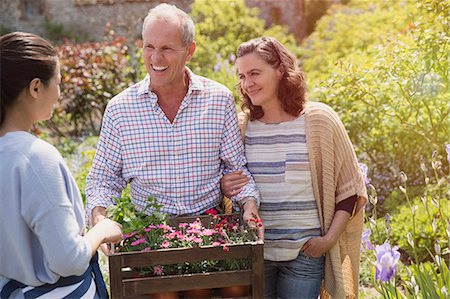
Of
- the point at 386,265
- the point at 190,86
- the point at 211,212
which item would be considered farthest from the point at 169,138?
the point at 386,265

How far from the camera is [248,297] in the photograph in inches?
97.1

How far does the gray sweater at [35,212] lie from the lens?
192 centimetres

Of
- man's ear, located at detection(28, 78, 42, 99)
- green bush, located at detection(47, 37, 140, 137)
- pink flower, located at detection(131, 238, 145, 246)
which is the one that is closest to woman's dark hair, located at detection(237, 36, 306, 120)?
pink flower, located at detection(131, 238, 145, 246)

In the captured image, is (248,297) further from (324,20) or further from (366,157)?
(324,20)

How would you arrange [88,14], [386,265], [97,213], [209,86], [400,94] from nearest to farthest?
[386,265]
[97,213]
[209,86]
[400,94]
[88,14]

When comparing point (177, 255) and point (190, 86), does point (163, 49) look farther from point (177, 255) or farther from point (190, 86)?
point (177, 255)

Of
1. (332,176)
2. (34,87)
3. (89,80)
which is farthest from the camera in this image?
(89,80)

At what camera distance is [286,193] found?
2863mm

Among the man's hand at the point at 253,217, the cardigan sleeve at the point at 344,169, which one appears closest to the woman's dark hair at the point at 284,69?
the cardigan sleeve at the point at 344,169

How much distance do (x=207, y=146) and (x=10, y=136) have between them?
107 centimetres

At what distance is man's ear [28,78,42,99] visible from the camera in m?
2.02

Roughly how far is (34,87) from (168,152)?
3.11 feet

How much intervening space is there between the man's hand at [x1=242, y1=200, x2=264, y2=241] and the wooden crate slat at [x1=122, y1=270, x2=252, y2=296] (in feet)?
0.61

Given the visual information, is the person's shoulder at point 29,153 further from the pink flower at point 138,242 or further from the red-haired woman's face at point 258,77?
the red-haired woman's face at point 258,77
